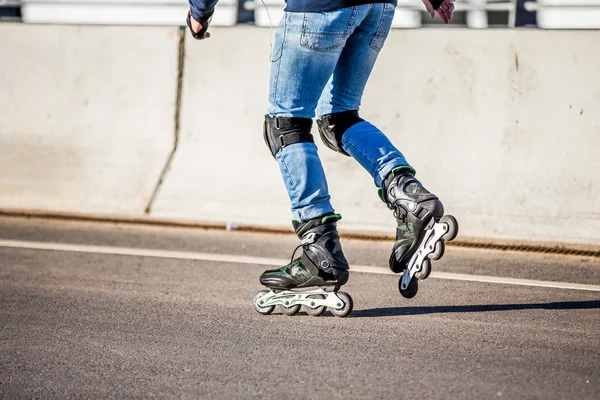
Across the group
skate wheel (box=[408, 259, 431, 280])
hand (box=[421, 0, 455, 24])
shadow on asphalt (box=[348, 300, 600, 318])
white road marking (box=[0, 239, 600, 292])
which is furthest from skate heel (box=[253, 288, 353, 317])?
hand (box=[421, 0, 455, 24])

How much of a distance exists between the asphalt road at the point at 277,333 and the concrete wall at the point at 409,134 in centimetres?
55

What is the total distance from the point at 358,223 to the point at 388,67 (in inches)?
41.4

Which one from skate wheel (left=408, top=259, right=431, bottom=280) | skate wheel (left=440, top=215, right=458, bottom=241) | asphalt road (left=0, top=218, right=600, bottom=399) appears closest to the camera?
asphalt road (left=0, top=218, right=600, bottom=399)

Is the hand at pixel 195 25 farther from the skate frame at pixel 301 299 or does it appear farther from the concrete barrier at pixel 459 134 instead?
the concrete barrier at pixel 459 134

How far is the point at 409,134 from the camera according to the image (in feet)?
22.2

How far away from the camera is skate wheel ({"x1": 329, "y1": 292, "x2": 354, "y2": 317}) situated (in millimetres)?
4328

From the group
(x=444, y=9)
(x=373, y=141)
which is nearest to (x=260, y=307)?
(x=373, y=141)

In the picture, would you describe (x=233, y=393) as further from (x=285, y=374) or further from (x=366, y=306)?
(x=366, y=306)

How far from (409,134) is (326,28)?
8.42 feet

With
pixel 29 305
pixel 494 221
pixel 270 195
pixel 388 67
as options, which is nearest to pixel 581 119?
pixel 494 221

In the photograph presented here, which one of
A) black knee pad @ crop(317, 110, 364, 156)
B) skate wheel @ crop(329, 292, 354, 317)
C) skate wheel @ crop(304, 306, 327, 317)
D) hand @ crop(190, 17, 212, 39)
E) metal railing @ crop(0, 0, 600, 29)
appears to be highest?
hand @ crop(190, 17, 212, 39)

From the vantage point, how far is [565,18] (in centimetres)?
1004

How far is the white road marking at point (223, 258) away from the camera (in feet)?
17.1

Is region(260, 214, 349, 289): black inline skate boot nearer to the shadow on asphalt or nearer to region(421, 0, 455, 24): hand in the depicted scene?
the shadow on asphalt
